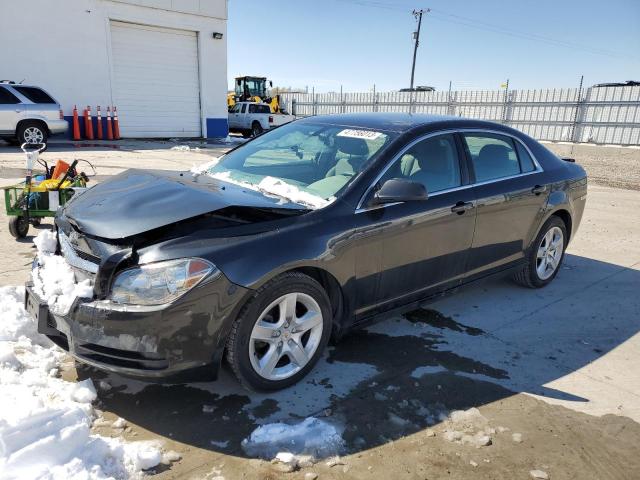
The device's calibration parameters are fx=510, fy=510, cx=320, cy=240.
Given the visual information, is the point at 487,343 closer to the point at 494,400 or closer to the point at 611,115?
the point at 494,400

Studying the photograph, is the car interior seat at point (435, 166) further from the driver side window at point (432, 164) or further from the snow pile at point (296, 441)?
the snow pile at point (296, 441)

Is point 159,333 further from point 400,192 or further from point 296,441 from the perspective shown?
point 400,192

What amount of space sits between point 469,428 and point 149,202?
2235 millimetres

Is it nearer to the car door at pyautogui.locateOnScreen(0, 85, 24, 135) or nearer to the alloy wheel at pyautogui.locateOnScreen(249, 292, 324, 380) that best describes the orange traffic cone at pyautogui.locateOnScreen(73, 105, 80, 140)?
the car door at pyautogui.locateOnScreen(0, 85, 24, 135)

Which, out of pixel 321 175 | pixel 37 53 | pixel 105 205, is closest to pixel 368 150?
pixel 321 175

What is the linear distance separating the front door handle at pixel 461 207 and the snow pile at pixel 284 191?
110 cm

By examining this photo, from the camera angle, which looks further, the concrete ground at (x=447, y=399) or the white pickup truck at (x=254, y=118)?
the white pickup truck at (x=254, y=118)

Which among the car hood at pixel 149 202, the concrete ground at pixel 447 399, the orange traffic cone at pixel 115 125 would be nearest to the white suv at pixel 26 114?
the orange traffic cone at pixel 115 125

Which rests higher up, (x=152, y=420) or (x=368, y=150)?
(x=368, y=150)

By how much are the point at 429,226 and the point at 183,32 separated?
19733 mm

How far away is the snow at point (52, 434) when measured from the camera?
221 cm

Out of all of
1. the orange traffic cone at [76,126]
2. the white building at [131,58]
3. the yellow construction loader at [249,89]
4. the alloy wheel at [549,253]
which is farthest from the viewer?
the yellow construction loader at [249,89]

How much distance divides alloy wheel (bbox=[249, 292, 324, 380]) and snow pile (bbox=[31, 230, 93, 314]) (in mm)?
940

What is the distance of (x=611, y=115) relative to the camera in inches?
779
